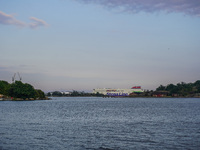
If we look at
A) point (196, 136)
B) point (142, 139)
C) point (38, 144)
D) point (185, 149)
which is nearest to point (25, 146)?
point (38, 144)

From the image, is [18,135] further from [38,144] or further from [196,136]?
[196,136]

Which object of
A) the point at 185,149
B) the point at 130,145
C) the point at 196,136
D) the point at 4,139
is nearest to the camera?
the point at 185,149

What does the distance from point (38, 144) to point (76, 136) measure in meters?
7.08

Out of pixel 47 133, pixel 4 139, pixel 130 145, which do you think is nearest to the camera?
pixel 130 145

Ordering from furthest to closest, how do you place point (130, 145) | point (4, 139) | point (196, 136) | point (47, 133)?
point (47, 133)
point (196, 136)
point (4, 139)
point (130, 145)

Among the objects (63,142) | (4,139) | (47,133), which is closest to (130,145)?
(63,142)

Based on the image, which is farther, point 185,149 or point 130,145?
point 130,145

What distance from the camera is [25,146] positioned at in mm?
30578

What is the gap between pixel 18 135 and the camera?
3778 centimetres

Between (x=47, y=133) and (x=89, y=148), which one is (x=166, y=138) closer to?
(x=89, y=148)

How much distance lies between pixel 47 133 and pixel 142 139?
580 inches

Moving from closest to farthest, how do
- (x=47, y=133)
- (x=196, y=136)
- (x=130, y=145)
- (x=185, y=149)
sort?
(x=185, y=149)
(x=130, y=145)
(x=196, y=136)
(x=47, y=133)

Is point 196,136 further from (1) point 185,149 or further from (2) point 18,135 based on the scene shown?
(2) point 18,135

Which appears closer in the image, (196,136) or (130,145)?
(130,145)
